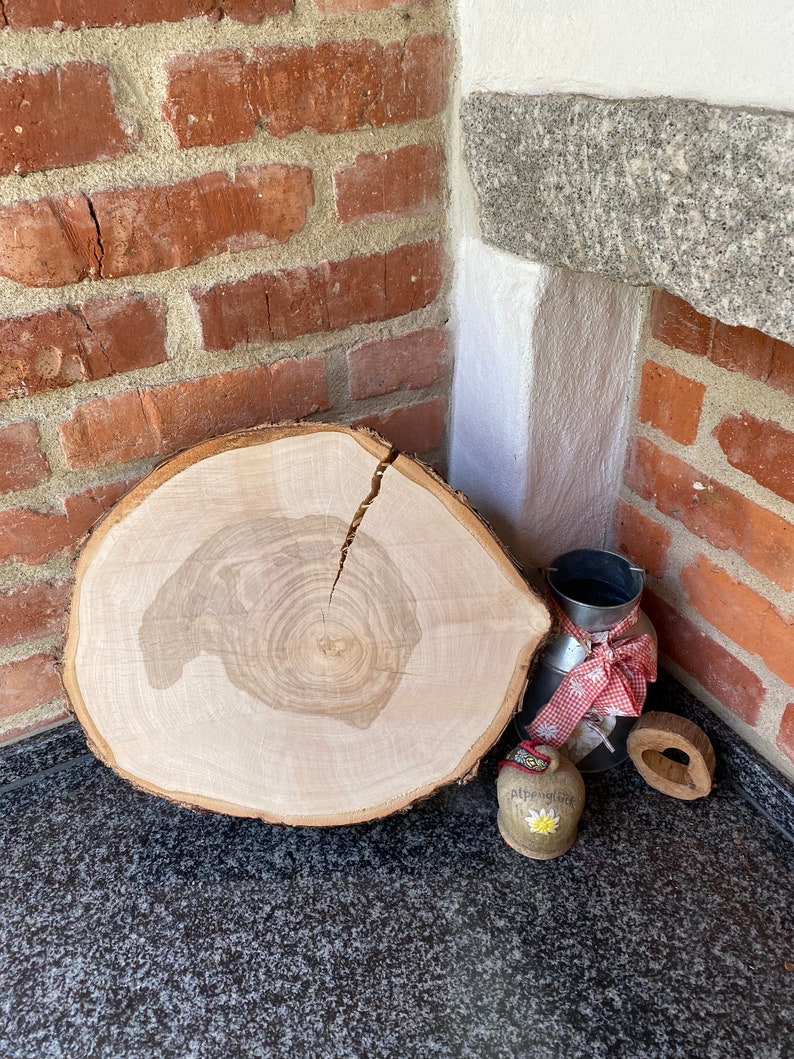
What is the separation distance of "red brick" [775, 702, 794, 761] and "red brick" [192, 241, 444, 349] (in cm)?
70

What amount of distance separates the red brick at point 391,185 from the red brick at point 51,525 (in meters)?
0.44

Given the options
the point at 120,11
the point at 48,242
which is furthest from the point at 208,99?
the point at 48,242

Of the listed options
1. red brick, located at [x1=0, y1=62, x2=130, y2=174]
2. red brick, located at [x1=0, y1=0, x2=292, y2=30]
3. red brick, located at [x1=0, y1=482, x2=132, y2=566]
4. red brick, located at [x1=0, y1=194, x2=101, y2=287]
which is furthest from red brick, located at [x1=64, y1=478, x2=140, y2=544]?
red brick, located at [x1=0, y1=0, x2=292, y2=30]

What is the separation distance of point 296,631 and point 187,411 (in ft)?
1.00

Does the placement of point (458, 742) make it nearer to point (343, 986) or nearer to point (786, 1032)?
point (343, 986)

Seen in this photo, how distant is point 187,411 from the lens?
3.21 ft

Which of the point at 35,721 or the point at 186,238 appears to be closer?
the point at 186,238

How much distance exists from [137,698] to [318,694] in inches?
7.9

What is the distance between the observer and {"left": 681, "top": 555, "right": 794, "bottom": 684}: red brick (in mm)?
988

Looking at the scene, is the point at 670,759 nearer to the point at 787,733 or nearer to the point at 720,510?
the point at 787,733

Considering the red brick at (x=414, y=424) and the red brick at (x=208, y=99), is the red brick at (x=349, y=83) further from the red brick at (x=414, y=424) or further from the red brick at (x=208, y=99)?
the red brick at (x=414, y=424)

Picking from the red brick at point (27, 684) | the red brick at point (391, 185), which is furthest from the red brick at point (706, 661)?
the red brick at point (27, 684)

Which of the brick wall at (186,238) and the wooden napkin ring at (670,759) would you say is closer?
the brick wall at (186,238)

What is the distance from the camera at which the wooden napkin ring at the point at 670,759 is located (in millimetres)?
1006
